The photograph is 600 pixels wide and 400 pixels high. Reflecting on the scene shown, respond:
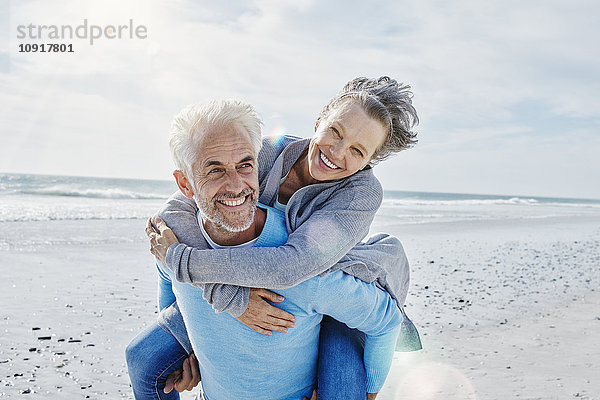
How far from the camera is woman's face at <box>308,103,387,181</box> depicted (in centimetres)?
251

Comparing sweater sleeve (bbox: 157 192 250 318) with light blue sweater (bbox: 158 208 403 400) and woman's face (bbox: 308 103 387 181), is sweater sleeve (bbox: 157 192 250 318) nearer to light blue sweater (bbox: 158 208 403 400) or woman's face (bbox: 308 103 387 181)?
light blue sweater (bbox: 158 208 403 400)

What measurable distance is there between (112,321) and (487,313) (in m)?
4.63

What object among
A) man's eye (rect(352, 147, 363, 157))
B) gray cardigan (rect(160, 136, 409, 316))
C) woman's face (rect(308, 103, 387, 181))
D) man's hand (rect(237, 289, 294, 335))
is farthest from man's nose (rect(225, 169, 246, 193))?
man's eye (rect(352, 147, 363, 157))

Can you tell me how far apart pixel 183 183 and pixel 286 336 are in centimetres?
72

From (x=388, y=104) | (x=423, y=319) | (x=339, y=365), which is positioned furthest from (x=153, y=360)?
(x=423, y=319)

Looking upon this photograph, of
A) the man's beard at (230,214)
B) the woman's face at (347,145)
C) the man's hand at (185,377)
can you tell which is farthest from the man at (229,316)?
the woman's face at (347,145)

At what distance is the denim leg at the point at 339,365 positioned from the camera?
211cm

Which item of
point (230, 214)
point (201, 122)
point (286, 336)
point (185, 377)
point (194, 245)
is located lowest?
point (185, 377)

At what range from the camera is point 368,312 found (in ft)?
6.63

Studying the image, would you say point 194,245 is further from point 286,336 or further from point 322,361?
point 322,361

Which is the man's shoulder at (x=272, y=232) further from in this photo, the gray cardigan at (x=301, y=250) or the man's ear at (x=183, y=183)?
the man's ear at (x=183, y=183)

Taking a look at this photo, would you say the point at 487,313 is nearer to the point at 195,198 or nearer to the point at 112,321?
the point at 112,321

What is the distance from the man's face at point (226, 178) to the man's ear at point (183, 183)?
4.4 inches

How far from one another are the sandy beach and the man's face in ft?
9.69
